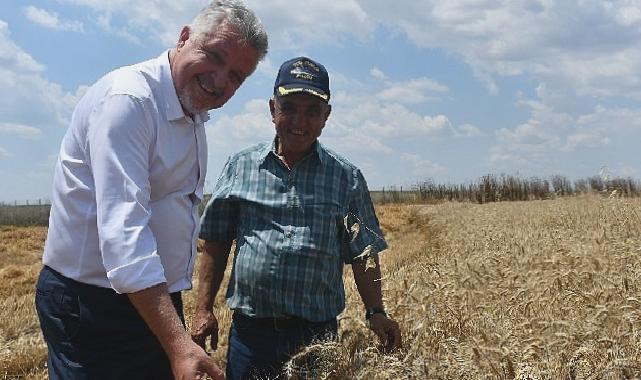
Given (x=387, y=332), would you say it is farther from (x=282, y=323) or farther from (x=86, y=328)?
(x=86, y=328)

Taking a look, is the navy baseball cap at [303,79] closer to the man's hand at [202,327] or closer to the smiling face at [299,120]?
the smiling face at [299,120]

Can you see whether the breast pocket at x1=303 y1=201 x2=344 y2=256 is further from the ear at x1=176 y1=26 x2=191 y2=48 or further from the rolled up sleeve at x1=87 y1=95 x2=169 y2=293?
the rolled up sleeve at x1=87 y1=95 x2=169 y2=293

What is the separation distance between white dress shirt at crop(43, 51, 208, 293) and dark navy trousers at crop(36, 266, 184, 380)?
64 millimetres

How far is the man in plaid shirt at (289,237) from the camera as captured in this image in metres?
3.05

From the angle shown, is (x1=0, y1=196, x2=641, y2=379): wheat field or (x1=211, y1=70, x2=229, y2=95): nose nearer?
(x1=211, y1=70, x2=229, y2=95): nose

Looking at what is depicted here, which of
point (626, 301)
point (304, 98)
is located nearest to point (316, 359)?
point (304, 98)

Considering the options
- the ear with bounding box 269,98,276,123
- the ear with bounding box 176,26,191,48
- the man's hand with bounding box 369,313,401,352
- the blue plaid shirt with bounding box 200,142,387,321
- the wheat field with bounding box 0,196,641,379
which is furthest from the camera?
the ear with bounding box 269,98,276,123

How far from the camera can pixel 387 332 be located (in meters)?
3.17

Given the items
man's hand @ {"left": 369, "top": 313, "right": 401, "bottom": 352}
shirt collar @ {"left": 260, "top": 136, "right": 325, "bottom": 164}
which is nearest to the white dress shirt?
shirt collar @ {"left": 260, "top": 136, "right": 325, "bottom": 164}

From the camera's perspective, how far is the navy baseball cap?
316cm

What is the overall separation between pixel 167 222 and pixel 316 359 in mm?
810

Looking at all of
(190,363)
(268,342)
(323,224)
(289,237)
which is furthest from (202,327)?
(190,363)

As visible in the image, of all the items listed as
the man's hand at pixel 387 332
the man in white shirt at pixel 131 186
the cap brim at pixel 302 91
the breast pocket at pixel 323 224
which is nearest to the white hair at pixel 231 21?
the man in white shirt at pixel 131 186

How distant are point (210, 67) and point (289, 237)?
1.08 metres
